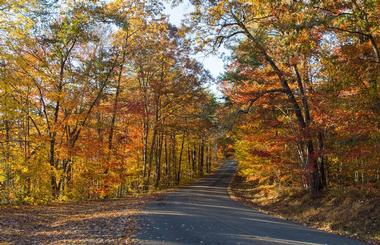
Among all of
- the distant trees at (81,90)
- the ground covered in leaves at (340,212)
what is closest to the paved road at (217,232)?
the ground covered in leaves at (340,212)

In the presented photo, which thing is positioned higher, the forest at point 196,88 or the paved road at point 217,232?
the forest at point 196,88

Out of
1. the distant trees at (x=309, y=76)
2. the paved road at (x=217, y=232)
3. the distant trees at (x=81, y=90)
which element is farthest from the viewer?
the distant trees at (x=81, y=90)

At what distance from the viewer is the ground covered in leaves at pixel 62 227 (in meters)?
11.1

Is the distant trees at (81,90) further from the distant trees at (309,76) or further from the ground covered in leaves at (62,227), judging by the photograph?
the distant trees at (309,76)

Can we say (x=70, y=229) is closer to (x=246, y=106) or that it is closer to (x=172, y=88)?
(x=246, y=106)

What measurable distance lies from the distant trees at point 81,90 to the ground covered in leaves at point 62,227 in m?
3.03

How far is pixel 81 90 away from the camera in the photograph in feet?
83.1

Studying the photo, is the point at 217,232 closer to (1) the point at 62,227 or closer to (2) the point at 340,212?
(1) the point at 62,227

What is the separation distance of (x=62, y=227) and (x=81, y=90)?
1334 cm

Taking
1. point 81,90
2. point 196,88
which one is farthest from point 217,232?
point 196,88

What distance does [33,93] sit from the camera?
1026 inches

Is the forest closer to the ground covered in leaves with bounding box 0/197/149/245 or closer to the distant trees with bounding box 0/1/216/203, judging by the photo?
the distant trees with bounding box 0/1/216/203

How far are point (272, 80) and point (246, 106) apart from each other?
2771mm

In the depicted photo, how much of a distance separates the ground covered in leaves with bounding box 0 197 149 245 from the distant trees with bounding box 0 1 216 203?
9.94 feet
